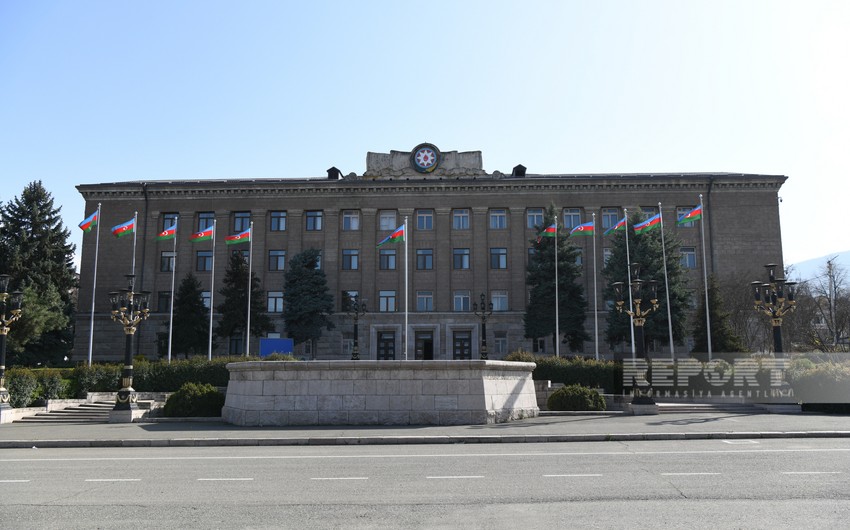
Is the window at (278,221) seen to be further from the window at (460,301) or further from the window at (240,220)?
the window at (460,301)

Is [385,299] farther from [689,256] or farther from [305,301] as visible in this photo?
[689,256]

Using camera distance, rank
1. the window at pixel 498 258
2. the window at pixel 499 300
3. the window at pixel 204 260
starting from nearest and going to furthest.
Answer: the window at pixel 499 300 < the window at pixel 498 258 < the window at pixel 204 260

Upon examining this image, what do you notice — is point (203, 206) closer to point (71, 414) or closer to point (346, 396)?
point (71, 414)

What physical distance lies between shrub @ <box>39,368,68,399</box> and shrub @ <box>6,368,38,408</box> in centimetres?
91

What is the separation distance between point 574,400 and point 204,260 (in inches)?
1463

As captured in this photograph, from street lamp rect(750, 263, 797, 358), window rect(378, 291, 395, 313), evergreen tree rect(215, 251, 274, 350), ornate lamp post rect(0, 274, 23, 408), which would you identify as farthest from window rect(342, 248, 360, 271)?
street lamp rect(750, 263, 797, 358)

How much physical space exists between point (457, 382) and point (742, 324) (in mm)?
34763

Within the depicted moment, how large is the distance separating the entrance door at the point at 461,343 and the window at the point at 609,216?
45.1 ft

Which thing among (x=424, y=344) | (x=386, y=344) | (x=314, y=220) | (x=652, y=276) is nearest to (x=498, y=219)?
(x=424, y=344)

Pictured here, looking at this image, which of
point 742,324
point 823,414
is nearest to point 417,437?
point 823,414

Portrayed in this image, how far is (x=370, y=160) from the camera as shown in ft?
178

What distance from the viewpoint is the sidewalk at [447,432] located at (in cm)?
1744

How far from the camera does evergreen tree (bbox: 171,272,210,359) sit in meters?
48.2

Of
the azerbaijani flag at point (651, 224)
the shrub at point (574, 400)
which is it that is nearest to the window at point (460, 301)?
the azerbaijani flag at point (651, 224)
